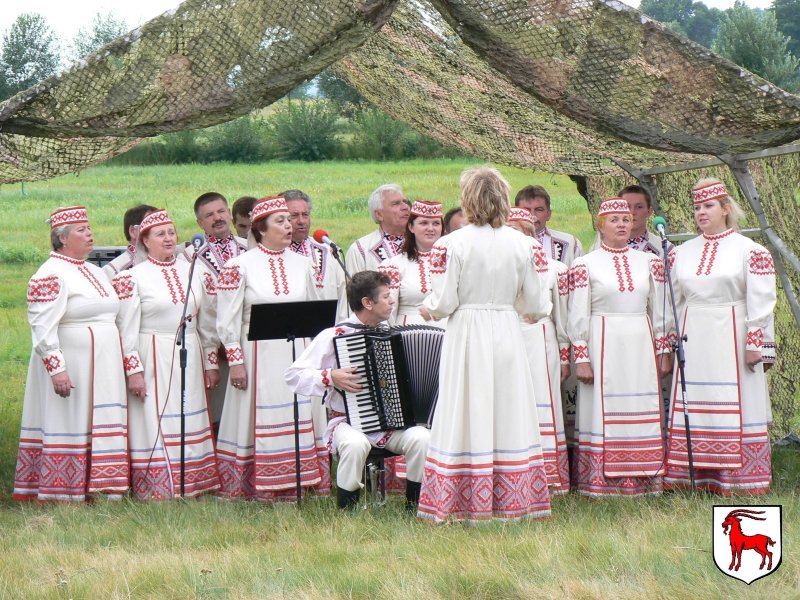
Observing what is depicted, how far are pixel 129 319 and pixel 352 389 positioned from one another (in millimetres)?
1803

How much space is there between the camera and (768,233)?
7316 mm

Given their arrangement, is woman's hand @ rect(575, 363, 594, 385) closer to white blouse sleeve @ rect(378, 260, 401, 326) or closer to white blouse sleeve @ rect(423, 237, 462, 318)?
white blouse sleeve @ rect(378, 260, 401, 326)

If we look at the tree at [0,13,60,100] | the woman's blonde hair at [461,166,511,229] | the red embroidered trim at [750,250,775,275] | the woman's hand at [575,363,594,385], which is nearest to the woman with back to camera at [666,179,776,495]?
the red embroidered trim at [750,250,775,275]

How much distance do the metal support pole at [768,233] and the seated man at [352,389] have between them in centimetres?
207

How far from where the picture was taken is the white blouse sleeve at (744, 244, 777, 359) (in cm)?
704

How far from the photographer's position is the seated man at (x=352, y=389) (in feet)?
21.0

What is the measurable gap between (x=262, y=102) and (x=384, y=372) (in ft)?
5.03

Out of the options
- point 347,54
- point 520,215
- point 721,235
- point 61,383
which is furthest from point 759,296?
point 61,383

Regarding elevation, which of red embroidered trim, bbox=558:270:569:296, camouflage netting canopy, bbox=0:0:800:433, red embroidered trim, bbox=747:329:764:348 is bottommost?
red embroidered trim, bbox=747:329:764:348

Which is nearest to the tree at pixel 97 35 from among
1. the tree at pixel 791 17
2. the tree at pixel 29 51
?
the tree at pixel 29 51

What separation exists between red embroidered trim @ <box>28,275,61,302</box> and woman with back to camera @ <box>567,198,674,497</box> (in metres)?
3.13

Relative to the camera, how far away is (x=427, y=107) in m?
8.73

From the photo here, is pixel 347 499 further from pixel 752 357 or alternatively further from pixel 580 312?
pixel 752 357

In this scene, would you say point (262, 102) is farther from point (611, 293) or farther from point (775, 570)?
point (775, 570)
